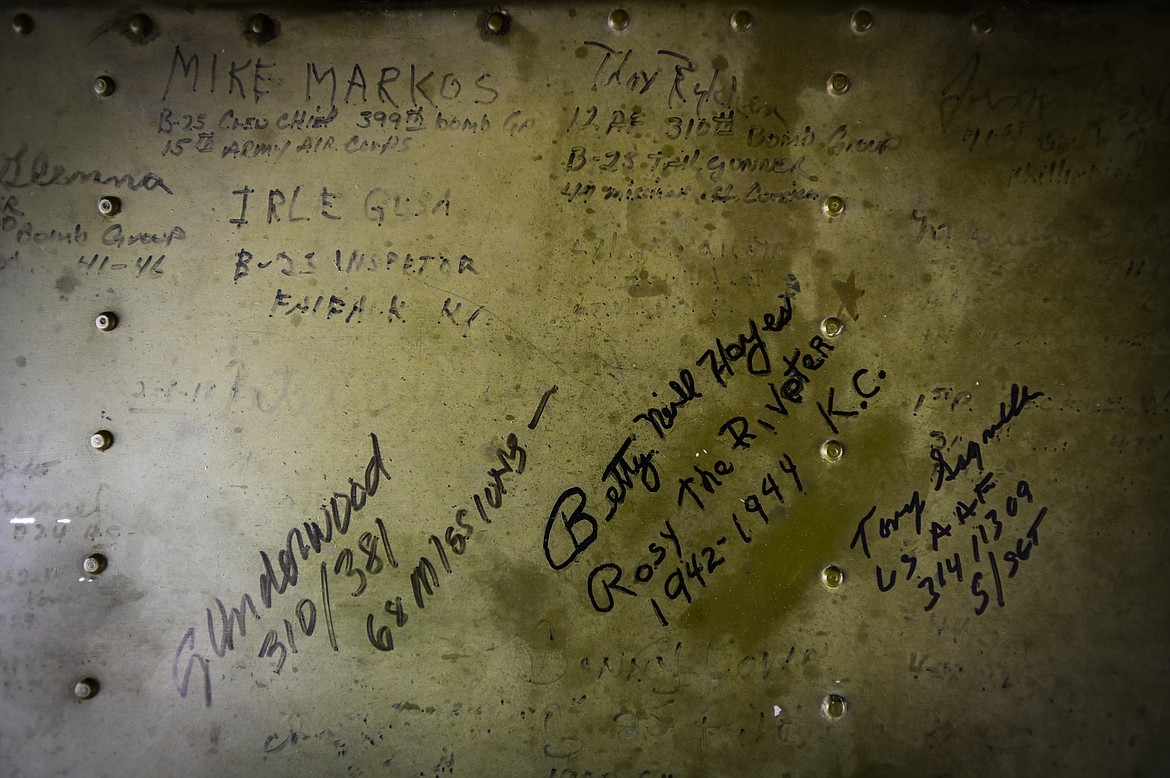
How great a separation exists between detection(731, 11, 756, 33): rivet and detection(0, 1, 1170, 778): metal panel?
0.02m

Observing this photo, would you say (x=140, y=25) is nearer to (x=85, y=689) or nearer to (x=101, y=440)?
(x=101, y=440)

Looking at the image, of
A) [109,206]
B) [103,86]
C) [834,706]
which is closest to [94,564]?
[109,206]

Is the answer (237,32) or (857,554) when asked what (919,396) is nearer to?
(857,554)

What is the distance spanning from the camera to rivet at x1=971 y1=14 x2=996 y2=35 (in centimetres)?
145

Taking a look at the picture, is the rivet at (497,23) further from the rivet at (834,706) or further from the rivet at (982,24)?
the rivet at (834,706)

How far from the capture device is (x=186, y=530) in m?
1.46

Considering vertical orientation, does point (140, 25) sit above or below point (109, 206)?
above

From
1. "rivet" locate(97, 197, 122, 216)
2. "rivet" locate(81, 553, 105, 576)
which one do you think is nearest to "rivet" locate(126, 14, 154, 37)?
"rivet" locate(97, 197, 122, 216)

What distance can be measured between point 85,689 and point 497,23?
1634 mm

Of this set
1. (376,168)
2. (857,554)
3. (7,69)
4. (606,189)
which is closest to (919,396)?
(857,554)

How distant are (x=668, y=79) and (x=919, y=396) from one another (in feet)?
2.79

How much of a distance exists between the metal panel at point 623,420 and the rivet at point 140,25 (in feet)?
0.35

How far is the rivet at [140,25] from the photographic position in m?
1.47

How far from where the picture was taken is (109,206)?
1.47 metres
